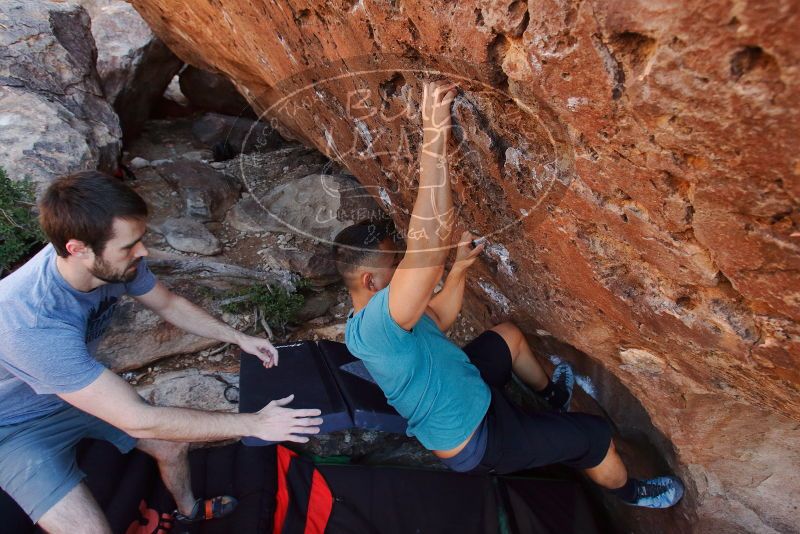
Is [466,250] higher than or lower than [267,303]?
higher

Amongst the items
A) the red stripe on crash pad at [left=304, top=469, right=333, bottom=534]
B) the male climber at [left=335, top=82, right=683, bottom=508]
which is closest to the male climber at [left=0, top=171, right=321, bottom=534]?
the male climber at [left=335, top=82, right=683, bottom=508]

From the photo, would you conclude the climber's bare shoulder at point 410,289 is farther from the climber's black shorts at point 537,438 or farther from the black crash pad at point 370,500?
the black crash pad at point 370,500

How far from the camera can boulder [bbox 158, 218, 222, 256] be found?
4.48 meters

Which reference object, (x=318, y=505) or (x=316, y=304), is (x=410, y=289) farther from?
(x=316, y=304)

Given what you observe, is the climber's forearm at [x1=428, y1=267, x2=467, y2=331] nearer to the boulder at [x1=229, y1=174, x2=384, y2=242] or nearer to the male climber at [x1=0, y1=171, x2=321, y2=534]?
the male climber at [x1=0, y1=171, x2=321, y2=534]

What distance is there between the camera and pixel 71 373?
81.8 inches

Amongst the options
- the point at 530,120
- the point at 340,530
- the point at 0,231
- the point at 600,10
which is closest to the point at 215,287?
the point at 0,231

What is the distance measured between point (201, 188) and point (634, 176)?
174 inches

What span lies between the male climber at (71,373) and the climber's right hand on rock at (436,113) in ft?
3.60

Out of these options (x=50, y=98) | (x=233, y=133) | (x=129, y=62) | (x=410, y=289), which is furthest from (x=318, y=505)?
(x=129, y=62)

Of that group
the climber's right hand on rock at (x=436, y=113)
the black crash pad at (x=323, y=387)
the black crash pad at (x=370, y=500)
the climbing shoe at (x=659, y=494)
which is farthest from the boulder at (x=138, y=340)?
the climbing shoe at (x=659, y=494)

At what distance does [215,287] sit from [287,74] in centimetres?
167

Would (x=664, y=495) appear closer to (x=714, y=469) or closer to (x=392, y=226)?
(x=714, y=469)

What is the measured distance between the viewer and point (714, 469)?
239 centimetres
